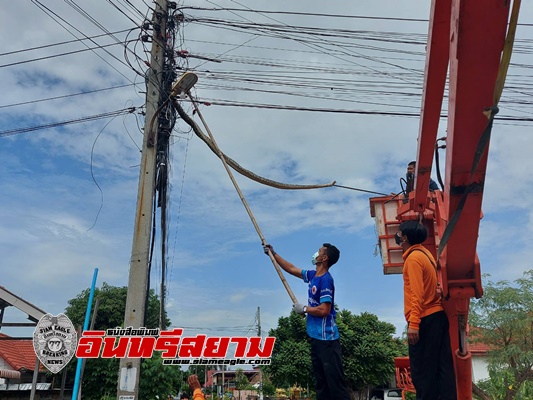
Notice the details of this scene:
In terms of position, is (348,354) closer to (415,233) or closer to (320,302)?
(320,302)

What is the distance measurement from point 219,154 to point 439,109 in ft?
11.5

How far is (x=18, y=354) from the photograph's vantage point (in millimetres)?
17703

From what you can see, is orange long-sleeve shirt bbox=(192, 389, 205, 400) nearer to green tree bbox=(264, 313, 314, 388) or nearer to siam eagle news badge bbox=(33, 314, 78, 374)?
siam eagle news badge bbox=(33, 314, 78, 374)

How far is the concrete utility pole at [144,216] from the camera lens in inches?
279

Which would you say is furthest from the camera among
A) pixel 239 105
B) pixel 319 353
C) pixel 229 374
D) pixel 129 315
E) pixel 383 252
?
pixel 229 374

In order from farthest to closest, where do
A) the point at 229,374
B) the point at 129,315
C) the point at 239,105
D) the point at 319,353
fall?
the point at 229,374 < the point at 239,105 < the point at 129,315 < the point at 319,353

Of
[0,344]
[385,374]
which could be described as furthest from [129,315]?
[385,374]

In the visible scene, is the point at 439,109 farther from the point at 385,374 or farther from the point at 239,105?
the point at 385,374

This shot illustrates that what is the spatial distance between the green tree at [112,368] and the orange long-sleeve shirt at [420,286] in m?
5.24

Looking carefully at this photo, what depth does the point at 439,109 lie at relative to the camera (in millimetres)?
3963

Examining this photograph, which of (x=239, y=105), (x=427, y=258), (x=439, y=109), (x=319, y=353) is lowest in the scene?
(x=319, y=353)

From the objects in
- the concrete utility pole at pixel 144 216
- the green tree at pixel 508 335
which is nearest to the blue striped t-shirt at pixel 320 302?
the concrete utility pole at pixel 144 216

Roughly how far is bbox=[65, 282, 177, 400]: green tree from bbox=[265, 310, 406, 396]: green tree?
733 centimetres

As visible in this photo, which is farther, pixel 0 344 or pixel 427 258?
pixel 0 344
